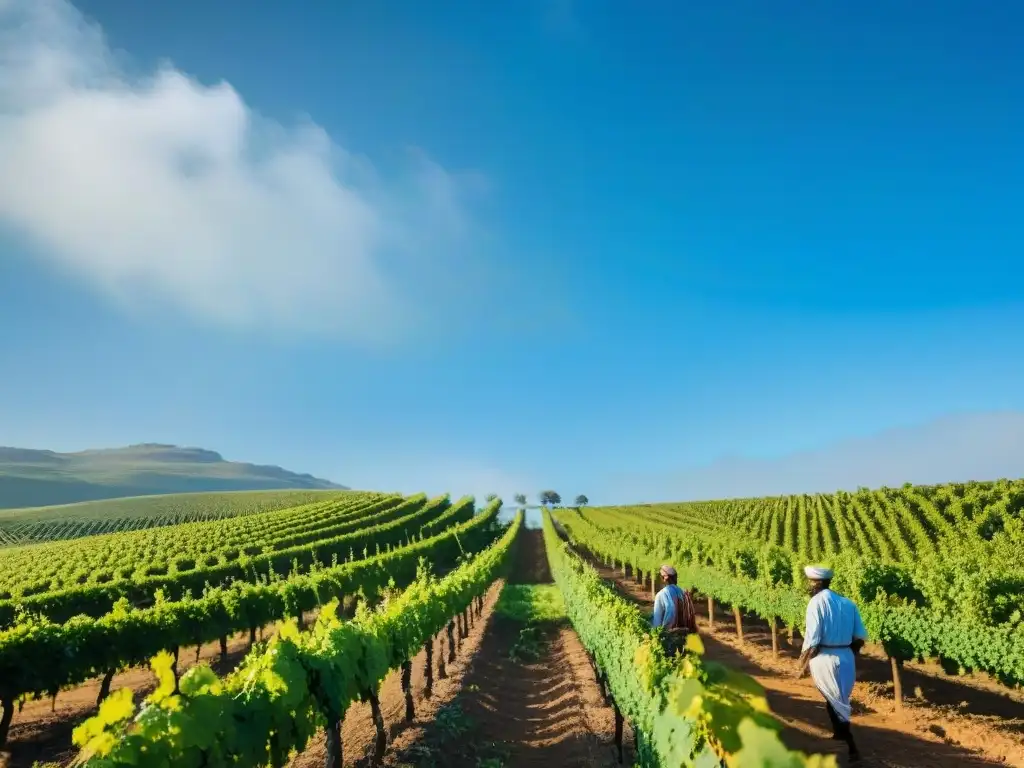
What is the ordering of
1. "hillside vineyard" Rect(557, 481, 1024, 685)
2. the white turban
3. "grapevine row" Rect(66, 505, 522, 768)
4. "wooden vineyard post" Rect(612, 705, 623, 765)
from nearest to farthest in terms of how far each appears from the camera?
"grapevine row" Rect(66, 505, 522, 768) → the white turban → "wooden vineyard post" Rect(612, 705, 623, 765) → "hillside vineyard" Rect(557, 481, 1024, 685)

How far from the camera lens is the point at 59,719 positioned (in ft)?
45.8

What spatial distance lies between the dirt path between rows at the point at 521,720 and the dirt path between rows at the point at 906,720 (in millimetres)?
2983

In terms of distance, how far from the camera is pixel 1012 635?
34.0 feet

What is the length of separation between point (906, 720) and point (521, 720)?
21.0 feet

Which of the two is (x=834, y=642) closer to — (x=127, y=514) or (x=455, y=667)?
(x=455, y=667)

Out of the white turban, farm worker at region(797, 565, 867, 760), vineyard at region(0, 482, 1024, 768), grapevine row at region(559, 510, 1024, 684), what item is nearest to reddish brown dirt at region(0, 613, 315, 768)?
vineyard at region(0, 482, 1024, 768)

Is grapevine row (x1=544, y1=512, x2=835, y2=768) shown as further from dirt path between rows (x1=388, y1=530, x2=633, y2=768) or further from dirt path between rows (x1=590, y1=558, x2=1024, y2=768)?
dirt path between rows (x1=590, y1=558, x2=1024, y2=768)

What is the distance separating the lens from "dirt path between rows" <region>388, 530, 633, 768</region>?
8.85 m

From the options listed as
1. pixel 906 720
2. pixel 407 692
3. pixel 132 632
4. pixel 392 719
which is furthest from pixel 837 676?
pixel 132 632

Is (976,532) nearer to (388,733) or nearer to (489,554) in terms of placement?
(489,554)

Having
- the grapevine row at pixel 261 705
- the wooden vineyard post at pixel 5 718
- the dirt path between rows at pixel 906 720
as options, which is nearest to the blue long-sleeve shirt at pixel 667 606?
the dirt path between rows at pixel 906 720

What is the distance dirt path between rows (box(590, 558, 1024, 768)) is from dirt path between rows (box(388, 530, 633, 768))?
298 cm

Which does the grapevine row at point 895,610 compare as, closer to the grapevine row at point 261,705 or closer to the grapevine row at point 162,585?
the grapevine row at point 261,705

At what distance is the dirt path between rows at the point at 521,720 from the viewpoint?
8852mm
